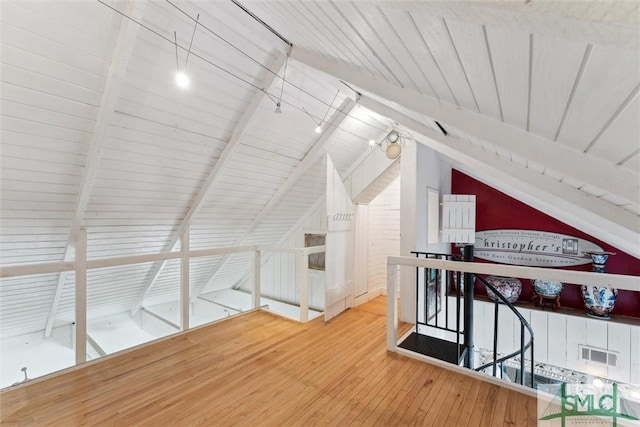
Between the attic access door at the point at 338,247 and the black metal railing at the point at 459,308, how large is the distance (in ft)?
3.31

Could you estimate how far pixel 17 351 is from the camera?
3.75 meters

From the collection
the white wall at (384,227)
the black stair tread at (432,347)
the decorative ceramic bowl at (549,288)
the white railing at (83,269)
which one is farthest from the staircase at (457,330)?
the white railing at (83,269)

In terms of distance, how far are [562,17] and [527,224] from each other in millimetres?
4748

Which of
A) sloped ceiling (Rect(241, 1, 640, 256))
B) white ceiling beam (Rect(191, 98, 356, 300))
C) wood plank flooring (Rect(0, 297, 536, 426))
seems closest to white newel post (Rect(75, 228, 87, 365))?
wood plank flooring (Rect(0, 297, 536, 426))

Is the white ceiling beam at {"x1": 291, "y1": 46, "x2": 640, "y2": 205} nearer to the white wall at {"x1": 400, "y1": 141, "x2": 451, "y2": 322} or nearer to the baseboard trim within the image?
the white wall at {"x1": 400, "y1": 141, "x2": 451, "y2": 322}

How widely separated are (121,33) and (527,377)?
5.93 meters

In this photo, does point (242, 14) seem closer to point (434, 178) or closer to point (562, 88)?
point (562, 88)

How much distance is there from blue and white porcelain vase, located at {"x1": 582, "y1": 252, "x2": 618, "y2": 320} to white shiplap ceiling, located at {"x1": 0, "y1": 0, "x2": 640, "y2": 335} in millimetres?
920

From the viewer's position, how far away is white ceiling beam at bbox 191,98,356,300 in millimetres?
3553

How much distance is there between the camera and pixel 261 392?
2.14 m

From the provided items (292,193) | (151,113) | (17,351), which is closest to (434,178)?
(292,193)

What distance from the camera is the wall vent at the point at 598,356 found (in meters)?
3.42

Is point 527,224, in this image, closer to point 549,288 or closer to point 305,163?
point 549,288
